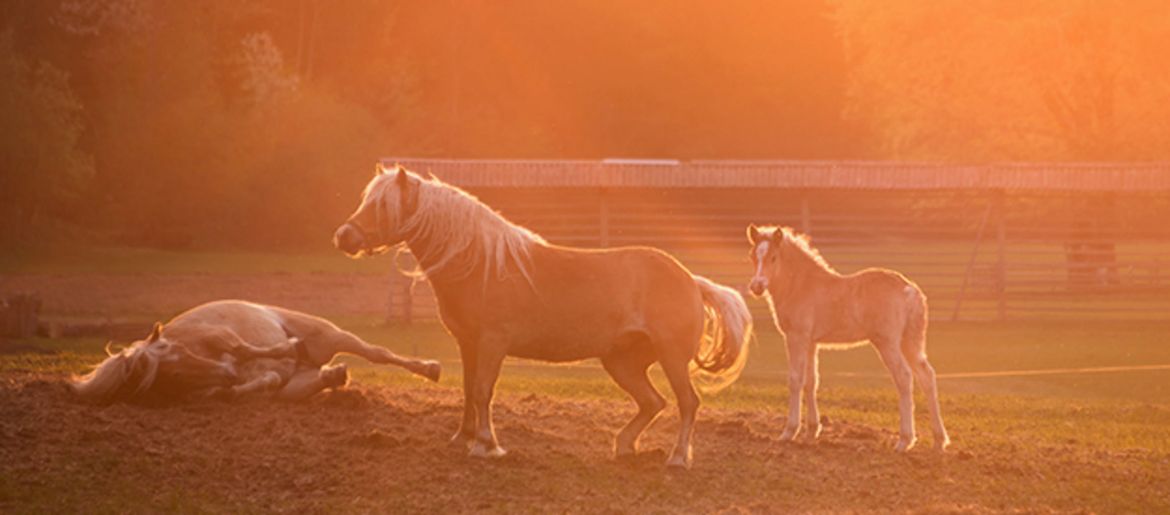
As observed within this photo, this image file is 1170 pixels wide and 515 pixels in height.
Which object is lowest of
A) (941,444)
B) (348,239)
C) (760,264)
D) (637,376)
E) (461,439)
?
(941,444)

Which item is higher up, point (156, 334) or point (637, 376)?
point (156, 334)

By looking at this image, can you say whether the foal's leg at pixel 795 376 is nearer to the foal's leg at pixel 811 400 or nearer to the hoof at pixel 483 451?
the foal's leg at pixel 811 400

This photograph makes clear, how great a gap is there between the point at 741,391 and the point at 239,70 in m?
46.6

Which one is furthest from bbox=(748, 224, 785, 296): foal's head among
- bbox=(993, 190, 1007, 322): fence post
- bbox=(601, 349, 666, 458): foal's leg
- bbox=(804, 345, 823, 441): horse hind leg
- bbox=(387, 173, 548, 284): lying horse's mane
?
bbox=(993, 190, 1007, 322): fence post

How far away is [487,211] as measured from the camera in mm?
11117

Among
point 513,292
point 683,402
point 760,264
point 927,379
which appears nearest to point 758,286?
point 760,264

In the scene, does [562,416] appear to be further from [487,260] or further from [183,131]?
[183,131]

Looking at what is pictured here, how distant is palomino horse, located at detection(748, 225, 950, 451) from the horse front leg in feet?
10.1

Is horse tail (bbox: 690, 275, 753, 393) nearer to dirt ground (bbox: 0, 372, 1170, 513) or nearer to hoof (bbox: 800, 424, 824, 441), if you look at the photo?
dirt ground (bbox: 0, 372, 1170, 513)

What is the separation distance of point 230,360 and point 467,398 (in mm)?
2352

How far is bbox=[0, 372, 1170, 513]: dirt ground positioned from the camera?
9.68 m

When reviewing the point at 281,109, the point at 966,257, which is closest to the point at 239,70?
the point at 281,109

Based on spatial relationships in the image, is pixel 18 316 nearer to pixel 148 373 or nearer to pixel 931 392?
pixel 148 373

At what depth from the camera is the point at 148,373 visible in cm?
1188
